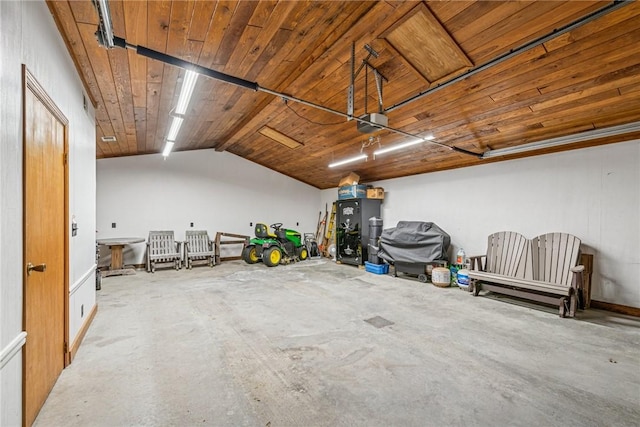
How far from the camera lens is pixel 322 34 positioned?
3.00 meters

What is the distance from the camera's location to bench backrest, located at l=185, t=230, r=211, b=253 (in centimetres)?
744

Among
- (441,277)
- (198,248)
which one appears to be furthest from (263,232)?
(441,277)

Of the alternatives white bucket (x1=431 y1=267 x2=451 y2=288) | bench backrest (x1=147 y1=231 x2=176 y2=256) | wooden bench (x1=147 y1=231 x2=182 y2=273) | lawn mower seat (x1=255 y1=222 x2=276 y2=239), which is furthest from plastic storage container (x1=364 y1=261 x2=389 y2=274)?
bench backrest (x1=147 y1=231 x2=176 y2=256)

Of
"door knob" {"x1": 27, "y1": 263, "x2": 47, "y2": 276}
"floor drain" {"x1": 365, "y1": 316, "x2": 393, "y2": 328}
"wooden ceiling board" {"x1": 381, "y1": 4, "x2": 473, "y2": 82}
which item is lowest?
"floor drain" {"x1": 365, "y1": 316, "x2": 393, "y2": 328}

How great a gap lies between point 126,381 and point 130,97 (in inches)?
135

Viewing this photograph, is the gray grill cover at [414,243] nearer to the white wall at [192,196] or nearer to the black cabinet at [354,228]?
the black cabinet at [354,228]

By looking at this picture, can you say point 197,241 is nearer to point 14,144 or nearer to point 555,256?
point 14,144

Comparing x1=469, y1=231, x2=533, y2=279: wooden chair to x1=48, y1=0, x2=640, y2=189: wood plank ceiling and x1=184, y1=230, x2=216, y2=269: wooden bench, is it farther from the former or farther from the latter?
x1=184, y1=230, x2=216, y2=269: wooden bench

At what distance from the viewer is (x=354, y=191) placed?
747 cm

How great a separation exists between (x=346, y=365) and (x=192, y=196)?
6.95 meters

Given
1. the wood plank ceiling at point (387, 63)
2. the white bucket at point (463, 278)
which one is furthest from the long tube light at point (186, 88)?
the white bucket at point (463, 278)

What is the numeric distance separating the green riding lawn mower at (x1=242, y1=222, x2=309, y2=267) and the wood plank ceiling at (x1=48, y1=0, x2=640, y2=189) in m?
3.43

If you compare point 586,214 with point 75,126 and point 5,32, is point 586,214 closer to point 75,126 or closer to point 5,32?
point 5,32

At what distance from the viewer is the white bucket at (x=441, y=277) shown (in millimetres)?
5309
